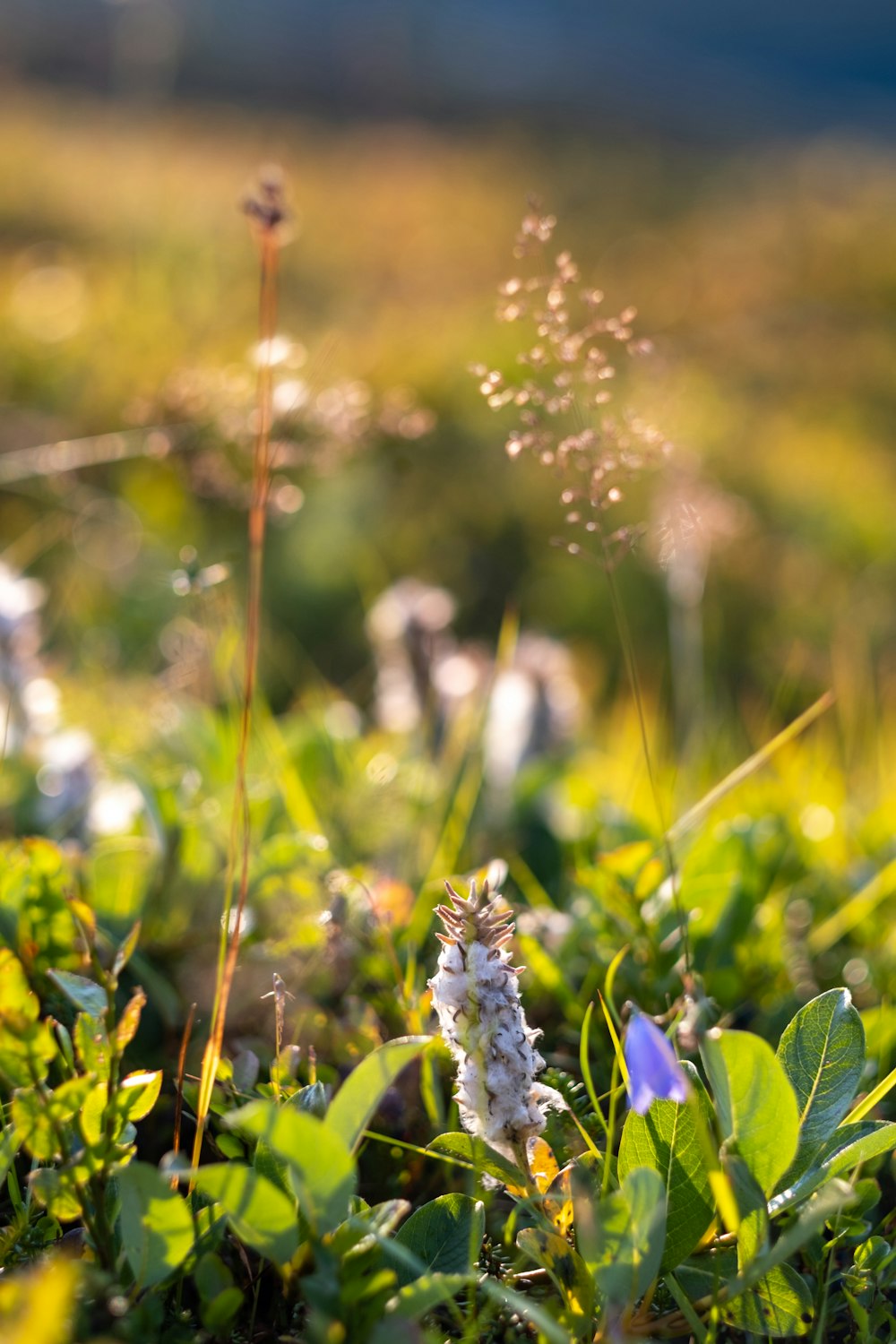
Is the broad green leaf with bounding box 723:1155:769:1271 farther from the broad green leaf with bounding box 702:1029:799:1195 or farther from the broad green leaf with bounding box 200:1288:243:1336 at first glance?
the broad green leaf with bounding box 200:1288:243:1336

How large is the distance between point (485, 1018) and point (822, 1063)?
316 millimetres

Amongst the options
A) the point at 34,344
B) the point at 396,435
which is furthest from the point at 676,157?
the point at 396,435

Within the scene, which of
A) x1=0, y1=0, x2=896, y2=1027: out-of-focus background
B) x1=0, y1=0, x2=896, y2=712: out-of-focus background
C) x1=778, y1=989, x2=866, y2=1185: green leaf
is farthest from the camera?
x1=0, y1=0, x2=896, y2=712: out-of-focus background

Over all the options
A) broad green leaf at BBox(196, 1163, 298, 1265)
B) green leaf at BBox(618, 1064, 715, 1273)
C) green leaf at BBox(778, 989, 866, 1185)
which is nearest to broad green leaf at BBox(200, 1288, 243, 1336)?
broad green leaf at BBox(196, 1163, 298, 1265)

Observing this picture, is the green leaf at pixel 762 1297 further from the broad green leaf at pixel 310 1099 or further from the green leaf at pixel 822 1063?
the broad green leaf at pixel 310 1099

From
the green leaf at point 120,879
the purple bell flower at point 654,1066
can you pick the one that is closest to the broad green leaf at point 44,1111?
the purple bell flower at point 654,1066

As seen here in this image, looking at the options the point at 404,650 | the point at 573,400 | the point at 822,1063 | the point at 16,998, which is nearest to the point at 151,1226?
the point at 16,998

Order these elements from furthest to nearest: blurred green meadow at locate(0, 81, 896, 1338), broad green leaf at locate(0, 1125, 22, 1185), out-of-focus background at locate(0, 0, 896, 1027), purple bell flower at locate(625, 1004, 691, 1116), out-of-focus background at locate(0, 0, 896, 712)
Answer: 1. out-of-focus background at locate(0, 0, 896, 712)
2. out-of-focus background at locate(0, 0, 896, 1027)
3. blurred green meadow at locate(0, 81, 896, 1338)
4. broad green leaf at locate(0, 1125, 22, 1185)
5. purple bell flower at locate(625, 1004, 691, 1116)

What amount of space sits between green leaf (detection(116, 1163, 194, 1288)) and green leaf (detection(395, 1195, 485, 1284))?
17 cm

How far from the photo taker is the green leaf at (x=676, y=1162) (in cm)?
86

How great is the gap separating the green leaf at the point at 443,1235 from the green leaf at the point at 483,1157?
26mm

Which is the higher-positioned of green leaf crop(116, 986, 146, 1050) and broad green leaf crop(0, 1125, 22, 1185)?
green leaf crop(116, 986, 146, 1050)

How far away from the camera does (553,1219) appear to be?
88 cm

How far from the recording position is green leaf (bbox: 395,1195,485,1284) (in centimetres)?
85
